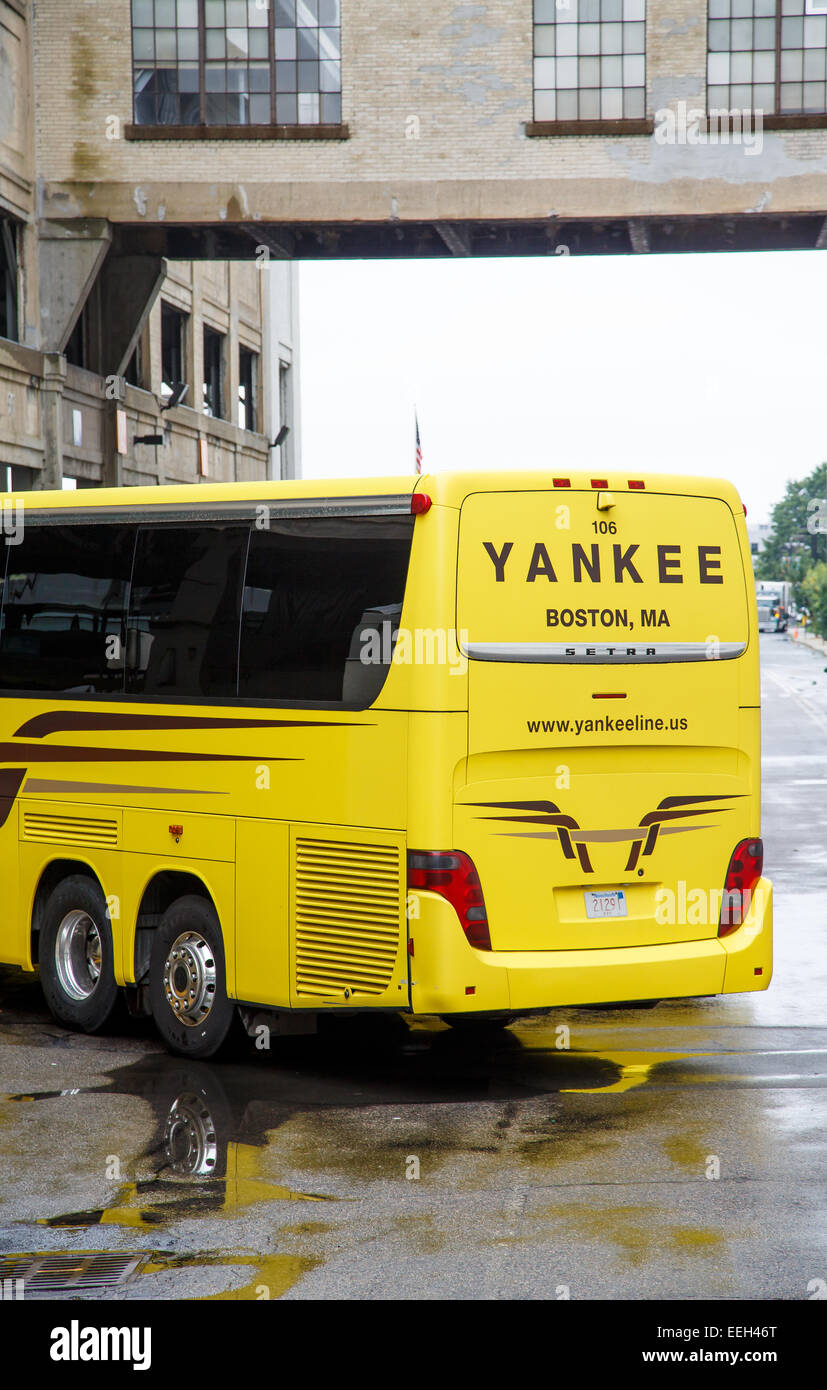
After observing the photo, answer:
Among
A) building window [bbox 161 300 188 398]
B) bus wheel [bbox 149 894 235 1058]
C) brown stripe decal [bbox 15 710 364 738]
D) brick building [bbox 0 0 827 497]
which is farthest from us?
building window [bbox 161 300 188 398]

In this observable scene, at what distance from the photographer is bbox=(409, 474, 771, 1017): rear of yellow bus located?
8.66 m

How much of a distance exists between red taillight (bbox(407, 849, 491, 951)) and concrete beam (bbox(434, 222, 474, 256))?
2281 cm

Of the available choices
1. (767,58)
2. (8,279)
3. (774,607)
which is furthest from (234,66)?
(774,607)

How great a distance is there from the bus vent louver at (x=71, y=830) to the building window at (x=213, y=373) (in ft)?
102

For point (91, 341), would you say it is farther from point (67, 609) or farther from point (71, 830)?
point (71, 830)

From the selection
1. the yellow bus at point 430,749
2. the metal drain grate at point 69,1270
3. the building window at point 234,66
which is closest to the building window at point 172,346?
the building window at point 234,66

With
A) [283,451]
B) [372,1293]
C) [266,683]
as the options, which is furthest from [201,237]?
[372,1293]

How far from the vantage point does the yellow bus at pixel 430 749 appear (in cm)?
866

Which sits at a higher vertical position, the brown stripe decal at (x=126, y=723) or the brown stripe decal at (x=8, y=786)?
the brown stripe decal at (x=126, y=723)

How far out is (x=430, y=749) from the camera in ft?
28.1

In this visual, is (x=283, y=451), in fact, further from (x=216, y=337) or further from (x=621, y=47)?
(x=621, y=47)

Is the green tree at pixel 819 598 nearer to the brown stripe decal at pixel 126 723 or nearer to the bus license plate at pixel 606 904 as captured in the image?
the brown stripe decal at pixel 126 723

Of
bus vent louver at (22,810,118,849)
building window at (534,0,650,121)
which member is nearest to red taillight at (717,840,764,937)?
bus vent louver at (22,810,118,849)

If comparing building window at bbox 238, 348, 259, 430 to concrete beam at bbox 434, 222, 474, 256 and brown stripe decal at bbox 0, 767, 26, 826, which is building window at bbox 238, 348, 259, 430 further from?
brown stripe decal at bbox 0, 767, 26, 826
